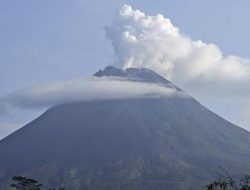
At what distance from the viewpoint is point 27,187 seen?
8819 cm

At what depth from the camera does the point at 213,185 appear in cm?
3453

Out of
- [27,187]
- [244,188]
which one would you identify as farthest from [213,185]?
A: [27,187]

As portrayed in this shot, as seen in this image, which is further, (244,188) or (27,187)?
(27,187)

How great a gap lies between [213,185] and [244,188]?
1975mm

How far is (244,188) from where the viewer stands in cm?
3341

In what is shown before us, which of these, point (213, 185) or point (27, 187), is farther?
point (27, 187)

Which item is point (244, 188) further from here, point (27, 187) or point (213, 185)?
point (27, 187)

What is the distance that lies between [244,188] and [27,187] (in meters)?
59.6

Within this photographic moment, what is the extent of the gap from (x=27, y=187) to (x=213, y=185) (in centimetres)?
5800
